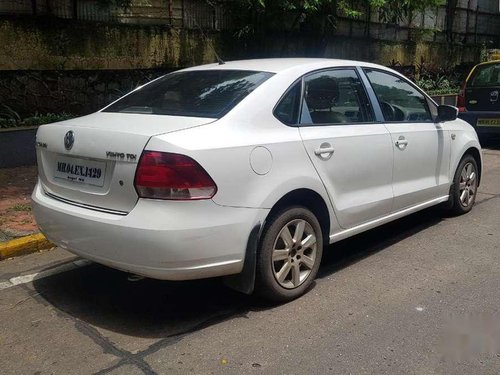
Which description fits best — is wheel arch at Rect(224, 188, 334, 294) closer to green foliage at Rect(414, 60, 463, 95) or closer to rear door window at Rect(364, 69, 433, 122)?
rear door window at Rect(364, 69, 433, 122)

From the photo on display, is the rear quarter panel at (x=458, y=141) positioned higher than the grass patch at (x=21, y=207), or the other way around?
the rear quarter panel at (x=458, y=141)

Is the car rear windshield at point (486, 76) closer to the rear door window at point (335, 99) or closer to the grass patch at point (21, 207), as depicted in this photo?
the rear door window at point (335, 99)

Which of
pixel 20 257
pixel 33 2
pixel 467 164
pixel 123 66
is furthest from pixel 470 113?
pixel 20 257

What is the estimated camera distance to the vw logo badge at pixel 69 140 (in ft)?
11.9

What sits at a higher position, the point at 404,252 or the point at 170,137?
the point at 170,137

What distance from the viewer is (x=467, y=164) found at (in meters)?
6.00

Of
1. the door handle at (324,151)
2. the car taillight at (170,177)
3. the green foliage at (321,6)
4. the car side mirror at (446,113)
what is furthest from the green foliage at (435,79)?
the car taillight at (170,177)

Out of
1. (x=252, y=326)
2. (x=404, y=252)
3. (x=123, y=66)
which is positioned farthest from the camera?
(x=123, y=66)

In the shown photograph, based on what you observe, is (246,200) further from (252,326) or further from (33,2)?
(33,2)

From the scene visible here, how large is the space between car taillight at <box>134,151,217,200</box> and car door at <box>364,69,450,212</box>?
2.15 meters

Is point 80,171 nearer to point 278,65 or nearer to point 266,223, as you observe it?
point 266,223

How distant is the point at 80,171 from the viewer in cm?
360

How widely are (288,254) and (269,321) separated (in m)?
0.48

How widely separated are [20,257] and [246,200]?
2.59 meters
